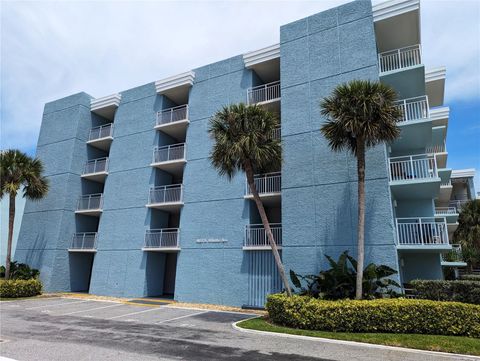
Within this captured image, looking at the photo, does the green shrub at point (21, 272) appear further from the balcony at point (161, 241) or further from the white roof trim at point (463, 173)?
the white roof trim at point (463, 173)

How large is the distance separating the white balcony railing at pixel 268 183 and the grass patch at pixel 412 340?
7909 millimetres

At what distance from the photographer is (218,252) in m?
18.1

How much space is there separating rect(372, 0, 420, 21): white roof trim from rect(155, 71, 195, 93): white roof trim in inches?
461

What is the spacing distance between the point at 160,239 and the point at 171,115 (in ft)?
27.8

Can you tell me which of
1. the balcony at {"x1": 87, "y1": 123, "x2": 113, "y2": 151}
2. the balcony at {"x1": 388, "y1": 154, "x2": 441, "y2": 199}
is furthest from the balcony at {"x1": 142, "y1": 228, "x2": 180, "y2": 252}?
the balcony at {"x1": 388, "y1": 154, "x2": 441, "y2": 199}

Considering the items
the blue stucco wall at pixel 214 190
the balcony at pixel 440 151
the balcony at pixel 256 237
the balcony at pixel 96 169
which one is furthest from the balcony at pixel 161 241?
the balcony at pixel 440 151

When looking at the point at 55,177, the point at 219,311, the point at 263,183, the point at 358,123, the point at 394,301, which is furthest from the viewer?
the point at 55,177

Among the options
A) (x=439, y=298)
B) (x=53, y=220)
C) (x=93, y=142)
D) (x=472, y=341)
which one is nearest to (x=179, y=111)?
(x=93, y=142)

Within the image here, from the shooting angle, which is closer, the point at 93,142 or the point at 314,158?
the point at 314,158

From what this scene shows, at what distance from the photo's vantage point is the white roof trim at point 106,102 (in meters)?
25.1

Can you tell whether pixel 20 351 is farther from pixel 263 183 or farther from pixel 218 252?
pixel 263 183

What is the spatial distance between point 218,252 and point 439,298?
35.1 ft

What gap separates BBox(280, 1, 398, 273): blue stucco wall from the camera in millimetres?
14172

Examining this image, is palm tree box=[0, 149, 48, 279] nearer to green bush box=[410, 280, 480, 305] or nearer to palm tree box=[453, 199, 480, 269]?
green bush box=[410, 280, 480, 305]
